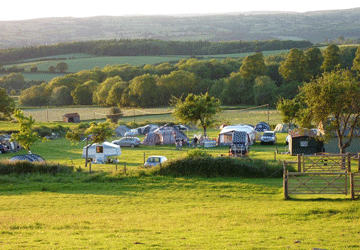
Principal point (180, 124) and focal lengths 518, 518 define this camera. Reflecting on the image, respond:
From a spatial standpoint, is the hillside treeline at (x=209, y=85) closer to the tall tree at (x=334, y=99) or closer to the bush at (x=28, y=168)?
the tall tree at (x=334, y=99)

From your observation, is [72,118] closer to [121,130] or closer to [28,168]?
[121,130]

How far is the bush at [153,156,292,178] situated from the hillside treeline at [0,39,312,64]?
116 meters

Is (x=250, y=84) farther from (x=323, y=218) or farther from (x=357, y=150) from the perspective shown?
(x=323, y=218)

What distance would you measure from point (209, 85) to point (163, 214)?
7653 cm

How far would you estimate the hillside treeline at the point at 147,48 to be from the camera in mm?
139250

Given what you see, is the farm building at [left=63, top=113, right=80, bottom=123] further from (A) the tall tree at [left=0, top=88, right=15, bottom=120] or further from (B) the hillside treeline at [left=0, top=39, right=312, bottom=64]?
(B) the hillside treeline at [left=0, top=39, right=312, bottom=64]

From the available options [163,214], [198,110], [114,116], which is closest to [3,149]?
[198,110]

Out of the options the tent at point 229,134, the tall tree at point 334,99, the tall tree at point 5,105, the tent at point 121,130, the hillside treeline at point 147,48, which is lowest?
the tent at point 121,130

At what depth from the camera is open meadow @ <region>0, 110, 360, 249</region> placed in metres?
11.6

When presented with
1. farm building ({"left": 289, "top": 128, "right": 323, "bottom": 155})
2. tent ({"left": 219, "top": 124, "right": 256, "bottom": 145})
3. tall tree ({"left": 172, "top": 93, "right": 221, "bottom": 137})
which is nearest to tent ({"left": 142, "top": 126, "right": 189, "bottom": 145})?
tall tree ({"left": 172, "top": 93, "right": 221, "bottom": 137})

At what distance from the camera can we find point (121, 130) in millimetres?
50500

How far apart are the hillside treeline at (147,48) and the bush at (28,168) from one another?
115923mm

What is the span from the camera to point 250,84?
8331 centimetres

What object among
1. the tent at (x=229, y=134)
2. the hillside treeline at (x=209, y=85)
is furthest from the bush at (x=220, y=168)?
the hillside treeline at (x=209, y=85)
